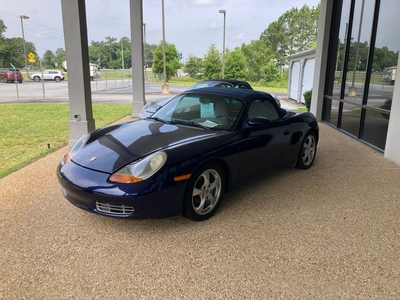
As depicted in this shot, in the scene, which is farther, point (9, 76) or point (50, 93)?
point (9, 76)

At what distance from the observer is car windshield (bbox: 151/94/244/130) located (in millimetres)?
3662

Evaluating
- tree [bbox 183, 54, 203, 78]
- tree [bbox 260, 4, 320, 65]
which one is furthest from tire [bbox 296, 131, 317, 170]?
tree [bbox 260, 4, 320, 65]

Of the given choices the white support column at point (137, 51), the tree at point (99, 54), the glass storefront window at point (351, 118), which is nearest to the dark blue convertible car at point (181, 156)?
the glass storefront window at point (351, 118)

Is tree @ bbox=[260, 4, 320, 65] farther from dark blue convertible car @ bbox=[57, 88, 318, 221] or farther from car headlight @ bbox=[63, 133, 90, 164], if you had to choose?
car headlight @ bbox=[63, 133, 90, 164]

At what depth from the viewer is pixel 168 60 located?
132 ft

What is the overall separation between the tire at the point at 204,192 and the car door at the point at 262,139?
403 millimetres

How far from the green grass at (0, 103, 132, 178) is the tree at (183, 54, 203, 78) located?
34.9m

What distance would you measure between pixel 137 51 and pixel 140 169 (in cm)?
837

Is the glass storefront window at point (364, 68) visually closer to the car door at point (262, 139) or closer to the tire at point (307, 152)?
the tire at point (307, 152)

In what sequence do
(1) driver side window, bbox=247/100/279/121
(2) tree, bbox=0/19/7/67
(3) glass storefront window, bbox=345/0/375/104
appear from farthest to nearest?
1. (2) tree, bbox=0/19/7/67
2. (3) glass storefront window, bbox=345/0/375/104
3. (1) driver side window, bbox=247/100/279/121

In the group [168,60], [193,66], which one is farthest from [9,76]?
[193,66]

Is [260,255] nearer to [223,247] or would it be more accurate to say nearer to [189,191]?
[223,247]

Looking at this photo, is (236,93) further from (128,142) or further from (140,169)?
(140,169)

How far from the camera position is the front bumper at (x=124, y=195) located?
2727 mm
